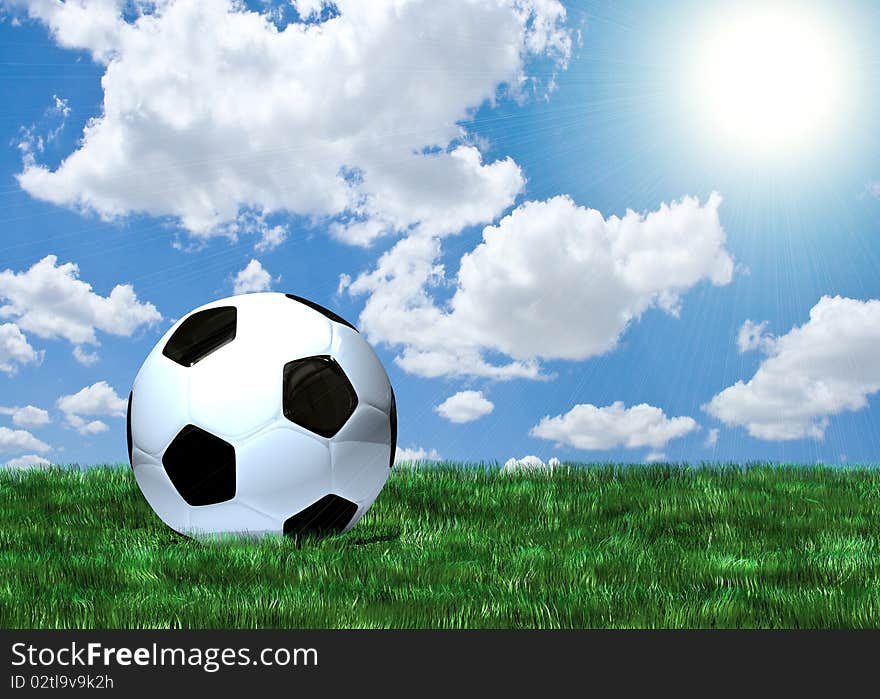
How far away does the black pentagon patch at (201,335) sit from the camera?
5.70 meters

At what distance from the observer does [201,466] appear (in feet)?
18.3

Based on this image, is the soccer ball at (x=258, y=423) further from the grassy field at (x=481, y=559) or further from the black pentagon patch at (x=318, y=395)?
the grassy field at (x=481, y=559)

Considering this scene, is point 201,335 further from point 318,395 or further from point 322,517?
point 322,517

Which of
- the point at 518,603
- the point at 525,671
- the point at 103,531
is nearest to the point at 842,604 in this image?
the point at 518,603

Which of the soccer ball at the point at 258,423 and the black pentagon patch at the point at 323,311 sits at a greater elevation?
the black pentagon patch at the point at 323,311

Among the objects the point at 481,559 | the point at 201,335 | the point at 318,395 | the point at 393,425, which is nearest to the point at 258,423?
the point at 318,395

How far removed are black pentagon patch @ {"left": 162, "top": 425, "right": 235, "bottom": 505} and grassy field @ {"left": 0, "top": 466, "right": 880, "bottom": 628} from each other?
0.33 m

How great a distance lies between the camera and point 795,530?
6.64m

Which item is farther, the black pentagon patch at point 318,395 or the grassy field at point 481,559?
the black pentagon patch at point 318,395

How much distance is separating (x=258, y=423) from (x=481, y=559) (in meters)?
1.53

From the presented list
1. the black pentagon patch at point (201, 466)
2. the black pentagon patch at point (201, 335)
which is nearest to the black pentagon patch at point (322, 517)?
the black pentagon patch at point (201, 466)

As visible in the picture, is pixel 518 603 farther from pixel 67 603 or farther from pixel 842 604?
pixel 67 603

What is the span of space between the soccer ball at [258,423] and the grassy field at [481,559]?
9.3 inches

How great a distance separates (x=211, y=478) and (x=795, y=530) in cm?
410
